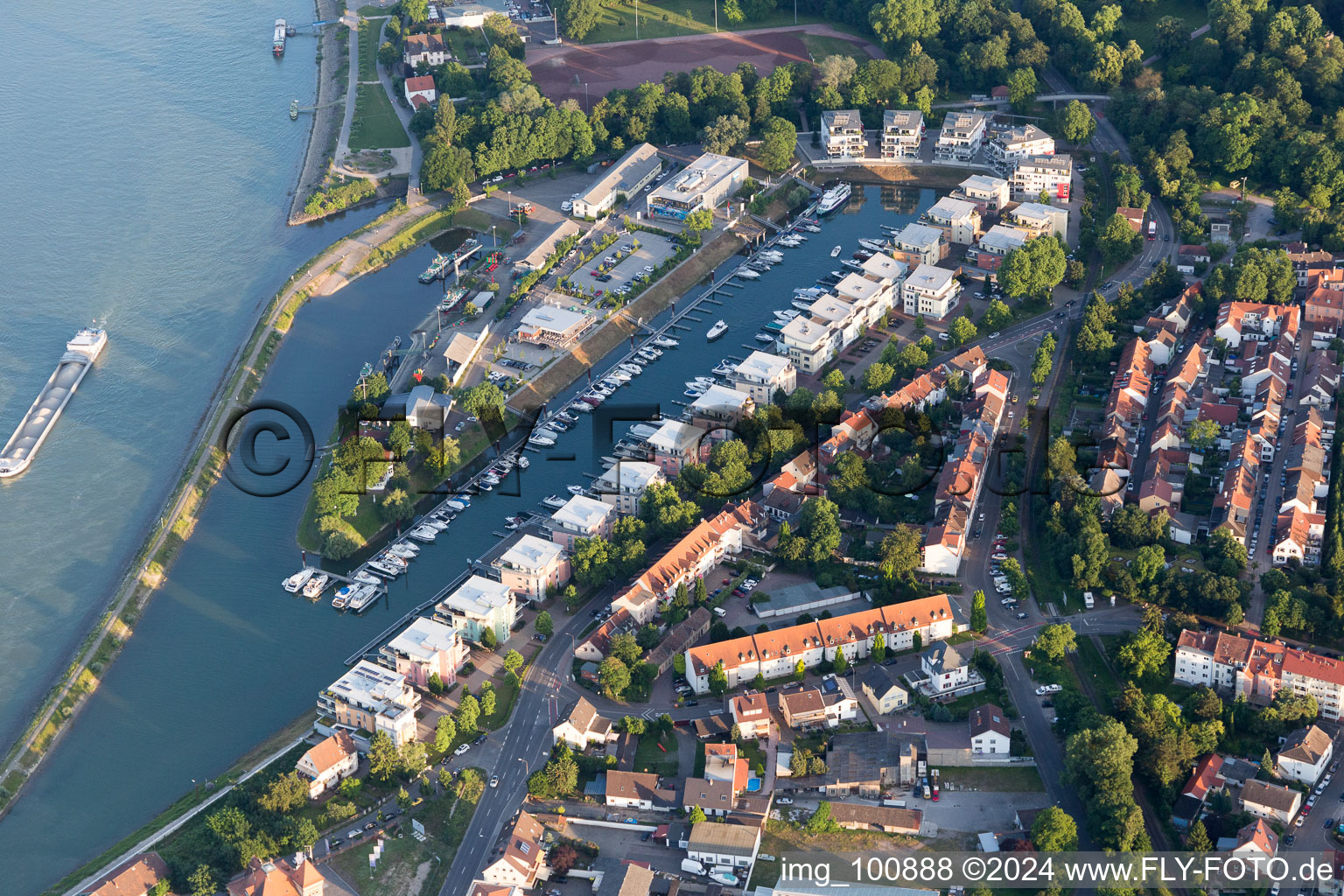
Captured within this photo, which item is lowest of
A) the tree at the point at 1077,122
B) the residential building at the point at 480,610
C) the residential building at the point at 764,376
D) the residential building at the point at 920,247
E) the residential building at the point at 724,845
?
the residential building at the point at 724,845

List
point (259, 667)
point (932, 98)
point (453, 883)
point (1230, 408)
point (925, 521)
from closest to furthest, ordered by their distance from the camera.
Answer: point (453, 883), point (259, 667), point (925, 521), point (1230, 408), point (932, 98)

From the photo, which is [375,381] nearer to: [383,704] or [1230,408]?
[383,704]

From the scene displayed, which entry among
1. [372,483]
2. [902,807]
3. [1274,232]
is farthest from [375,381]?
[1274,232]

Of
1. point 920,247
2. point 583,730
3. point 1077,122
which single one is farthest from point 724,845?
point 1077,122

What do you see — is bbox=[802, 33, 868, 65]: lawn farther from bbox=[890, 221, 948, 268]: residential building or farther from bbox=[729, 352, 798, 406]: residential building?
bbox=[729, 352, 798, 406]: residential building

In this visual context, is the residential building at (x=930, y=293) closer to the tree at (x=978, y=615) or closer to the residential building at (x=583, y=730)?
the tree at (x=978, y=615)

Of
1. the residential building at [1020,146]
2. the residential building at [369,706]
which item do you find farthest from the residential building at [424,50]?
the residential building at [369,706]
